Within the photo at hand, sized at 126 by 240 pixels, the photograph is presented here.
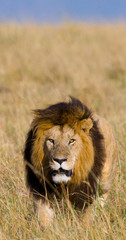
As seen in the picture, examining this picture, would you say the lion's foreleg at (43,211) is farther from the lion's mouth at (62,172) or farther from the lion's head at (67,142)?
the lion's mouth at (62,172)

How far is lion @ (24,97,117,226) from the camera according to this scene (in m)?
3.18

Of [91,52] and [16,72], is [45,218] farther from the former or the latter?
[91,52]

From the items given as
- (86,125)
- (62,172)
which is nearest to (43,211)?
(62,172)

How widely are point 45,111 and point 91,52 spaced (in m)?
8.88

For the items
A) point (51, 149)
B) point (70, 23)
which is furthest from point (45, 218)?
point (70, 23)

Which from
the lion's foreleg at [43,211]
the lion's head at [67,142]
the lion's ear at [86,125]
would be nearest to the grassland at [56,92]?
the lion's foreleg at [43,211]

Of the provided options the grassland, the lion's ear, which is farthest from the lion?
the grassland

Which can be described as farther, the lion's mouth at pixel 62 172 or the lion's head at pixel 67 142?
the lion's head at pixel 67 142

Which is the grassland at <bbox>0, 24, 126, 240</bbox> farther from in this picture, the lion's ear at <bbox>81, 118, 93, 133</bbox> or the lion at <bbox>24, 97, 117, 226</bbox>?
the lion's ear at <bbox>81, 118, 93, 133</bbox>

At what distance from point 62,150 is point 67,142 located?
117 mm

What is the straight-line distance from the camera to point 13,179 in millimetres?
4004

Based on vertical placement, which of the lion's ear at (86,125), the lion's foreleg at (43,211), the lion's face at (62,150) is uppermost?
the lion's ear at (86,125)

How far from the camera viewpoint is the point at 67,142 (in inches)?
127

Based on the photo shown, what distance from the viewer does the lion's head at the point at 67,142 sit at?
127 inches
